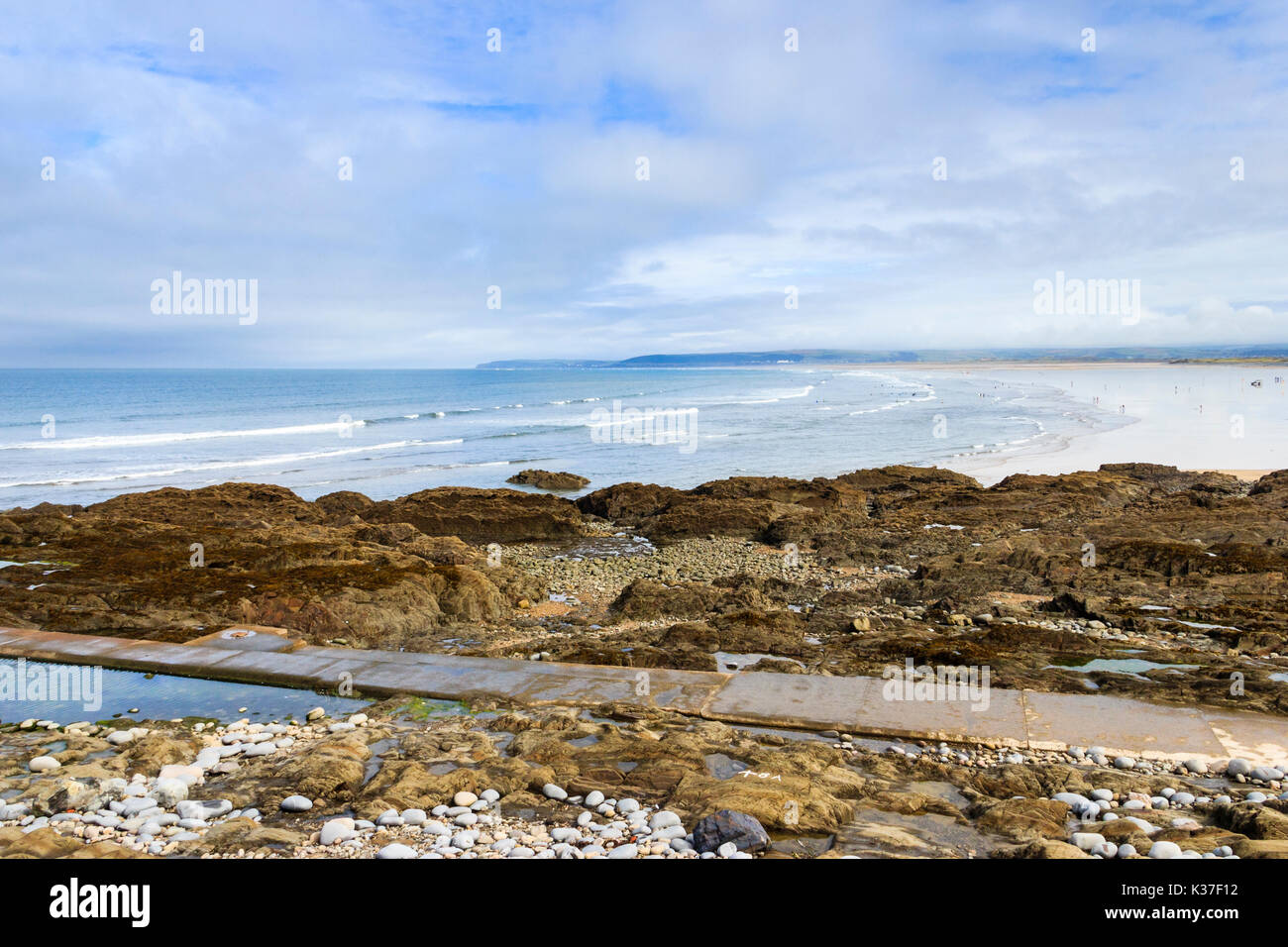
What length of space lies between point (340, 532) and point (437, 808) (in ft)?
44.0

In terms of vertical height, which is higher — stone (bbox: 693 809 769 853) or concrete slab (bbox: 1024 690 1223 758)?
stone (bbox: 693 809 769 853)

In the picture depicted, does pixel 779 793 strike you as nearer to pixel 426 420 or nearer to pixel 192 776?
pixel 192 776

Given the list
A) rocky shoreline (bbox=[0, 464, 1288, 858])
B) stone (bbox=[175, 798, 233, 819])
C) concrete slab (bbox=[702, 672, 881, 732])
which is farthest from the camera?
concrete slab (bbox=[702, 672, 881, 732])

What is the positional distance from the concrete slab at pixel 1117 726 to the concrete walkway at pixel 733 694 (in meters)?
0.01

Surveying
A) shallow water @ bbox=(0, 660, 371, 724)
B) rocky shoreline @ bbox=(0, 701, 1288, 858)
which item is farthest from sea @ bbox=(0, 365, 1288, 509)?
rocky shoreline @ bbox=(0, 701, 1288, 858)

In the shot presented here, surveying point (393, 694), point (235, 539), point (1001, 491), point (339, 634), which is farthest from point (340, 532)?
point (1001, 491)

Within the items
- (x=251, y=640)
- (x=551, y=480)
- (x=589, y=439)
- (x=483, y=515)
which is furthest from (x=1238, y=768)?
(x=589, y=439)

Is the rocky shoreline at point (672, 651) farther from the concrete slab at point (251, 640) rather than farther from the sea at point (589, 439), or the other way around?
the sea at point (589, 439)

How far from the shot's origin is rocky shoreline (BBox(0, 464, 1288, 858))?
4680 mm

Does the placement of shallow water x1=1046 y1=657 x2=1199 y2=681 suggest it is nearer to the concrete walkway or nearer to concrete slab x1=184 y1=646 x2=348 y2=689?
the concrete walkway

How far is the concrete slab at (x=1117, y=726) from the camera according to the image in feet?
19.0

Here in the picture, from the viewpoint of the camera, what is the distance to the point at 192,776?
5.48 metres

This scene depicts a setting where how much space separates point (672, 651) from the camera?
8.61 m

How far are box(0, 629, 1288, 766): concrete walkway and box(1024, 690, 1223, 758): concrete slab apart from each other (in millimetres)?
13
